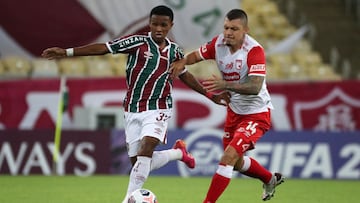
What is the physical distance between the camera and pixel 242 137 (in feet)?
34.2

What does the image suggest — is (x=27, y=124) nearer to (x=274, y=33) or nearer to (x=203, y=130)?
(x=203, y=130)

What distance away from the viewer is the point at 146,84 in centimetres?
1045

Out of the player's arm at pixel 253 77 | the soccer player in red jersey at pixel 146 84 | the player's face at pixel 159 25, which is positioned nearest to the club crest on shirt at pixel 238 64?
the player's arm at pixel 253 77

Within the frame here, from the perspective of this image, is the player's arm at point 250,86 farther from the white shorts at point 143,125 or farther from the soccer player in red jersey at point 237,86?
the white shorts at point 143,125

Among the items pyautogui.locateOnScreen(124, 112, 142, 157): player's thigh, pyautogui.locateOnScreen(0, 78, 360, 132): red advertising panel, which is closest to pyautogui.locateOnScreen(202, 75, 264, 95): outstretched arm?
pyautogui.locateOnScreen(124, 112, 142, 157): player's thigh

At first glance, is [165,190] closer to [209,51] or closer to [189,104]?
[209,51]

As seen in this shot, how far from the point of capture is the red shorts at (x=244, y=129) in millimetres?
10391

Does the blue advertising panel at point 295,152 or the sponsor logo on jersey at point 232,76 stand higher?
the sponsor logo on jersey at point 232,76

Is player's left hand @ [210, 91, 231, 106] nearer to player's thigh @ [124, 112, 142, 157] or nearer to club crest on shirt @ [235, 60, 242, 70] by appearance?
club crest on shirt @ [235, 60, 242, 70]

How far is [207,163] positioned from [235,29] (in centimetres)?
756

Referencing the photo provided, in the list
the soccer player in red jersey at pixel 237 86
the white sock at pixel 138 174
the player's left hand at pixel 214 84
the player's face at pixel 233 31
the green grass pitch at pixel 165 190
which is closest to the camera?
the player's left hand at pixel 214 84

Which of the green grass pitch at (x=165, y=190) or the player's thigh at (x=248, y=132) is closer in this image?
the player's thigh at (x=248, y=132)

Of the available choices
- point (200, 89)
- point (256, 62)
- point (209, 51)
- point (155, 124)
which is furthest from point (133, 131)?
point (256, 62)

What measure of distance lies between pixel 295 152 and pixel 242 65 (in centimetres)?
723
